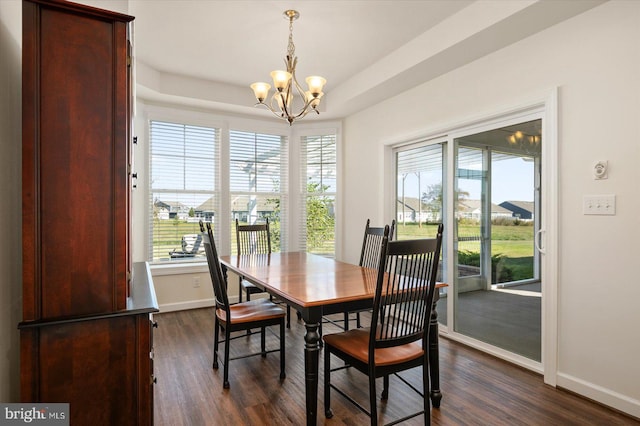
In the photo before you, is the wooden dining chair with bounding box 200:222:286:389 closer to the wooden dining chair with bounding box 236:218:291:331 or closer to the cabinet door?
the cabinet door

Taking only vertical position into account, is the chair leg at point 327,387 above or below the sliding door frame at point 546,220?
below

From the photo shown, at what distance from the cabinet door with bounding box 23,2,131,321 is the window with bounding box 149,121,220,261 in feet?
10.9

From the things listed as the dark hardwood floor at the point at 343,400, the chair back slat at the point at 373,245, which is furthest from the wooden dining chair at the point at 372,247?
the dark hardwood floor at the point at 343,400

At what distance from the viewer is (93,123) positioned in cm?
132

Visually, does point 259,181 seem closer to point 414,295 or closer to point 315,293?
point 315,293

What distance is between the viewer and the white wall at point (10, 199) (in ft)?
4.20

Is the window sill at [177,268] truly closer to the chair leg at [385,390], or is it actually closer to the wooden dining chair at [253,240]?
the wooden dining chair at [253,240]

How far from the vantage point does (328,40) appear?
3.35 meters

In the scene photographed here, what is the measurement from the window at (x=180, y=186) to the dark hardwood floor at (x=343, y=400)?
1689 mm

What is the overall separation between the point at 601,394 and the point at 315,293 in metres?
2.01

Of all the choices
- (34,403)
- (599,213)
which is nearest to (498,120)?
(599,213)

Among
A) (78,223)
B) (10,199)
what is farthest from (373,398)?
(10,199)

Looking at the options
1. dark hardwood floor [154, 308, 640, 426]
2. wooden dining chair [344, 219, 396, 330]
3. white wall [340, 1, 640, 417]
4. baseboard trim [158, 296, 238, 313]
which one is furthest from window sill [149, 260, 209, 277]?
white wall [340, 1, 640, 417]

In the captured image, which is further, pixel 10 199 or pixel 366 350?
pixel 366 350
